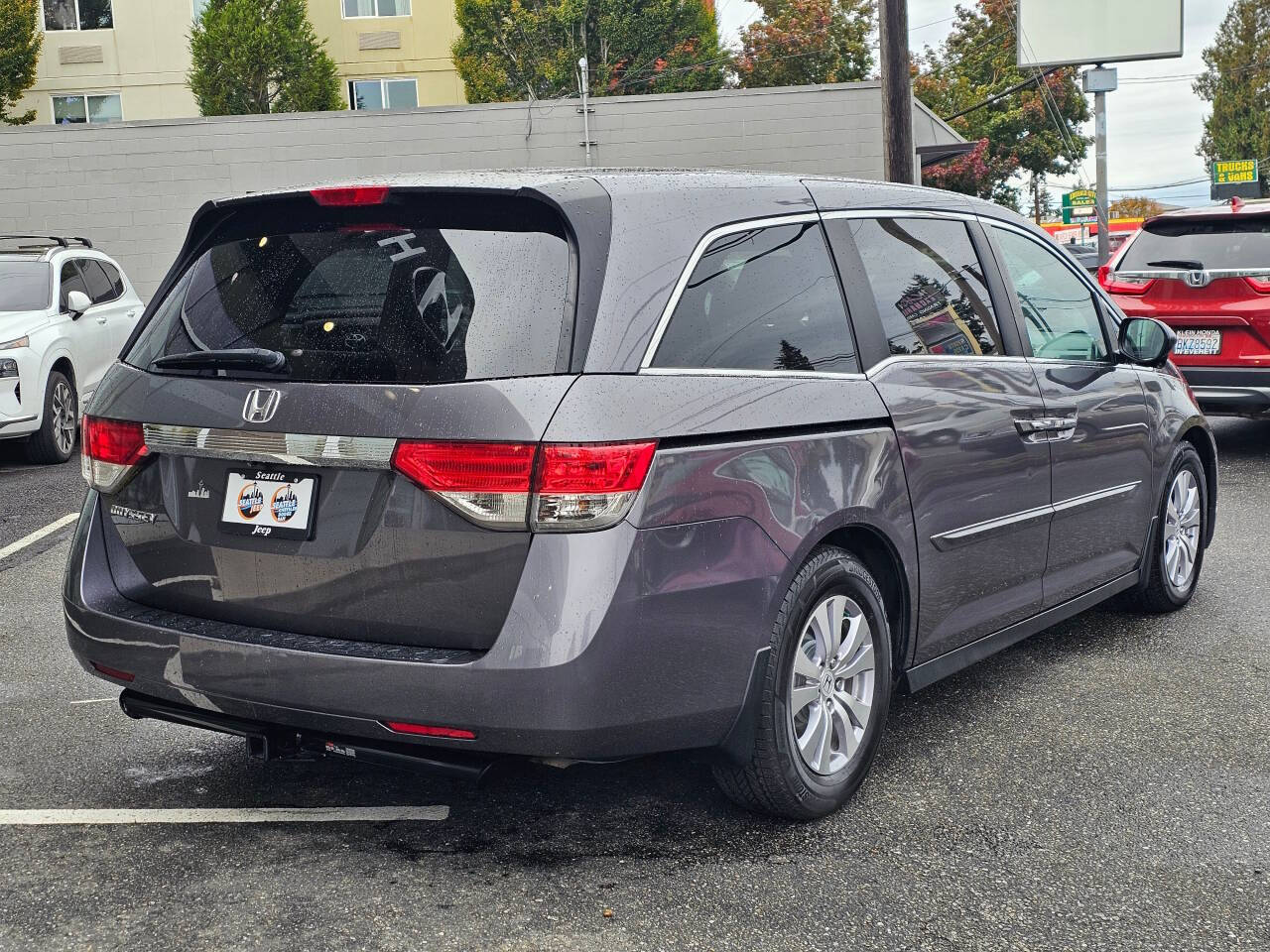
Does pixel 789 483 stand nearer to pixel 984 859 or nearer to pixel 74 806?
pixel 984 859

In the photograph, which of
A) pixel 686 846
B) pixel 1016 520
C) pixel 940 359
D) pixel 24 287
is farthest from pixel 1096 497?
pixel 24 287

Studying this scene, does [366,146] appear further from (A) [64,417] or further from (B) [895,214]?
(B) [895,214]

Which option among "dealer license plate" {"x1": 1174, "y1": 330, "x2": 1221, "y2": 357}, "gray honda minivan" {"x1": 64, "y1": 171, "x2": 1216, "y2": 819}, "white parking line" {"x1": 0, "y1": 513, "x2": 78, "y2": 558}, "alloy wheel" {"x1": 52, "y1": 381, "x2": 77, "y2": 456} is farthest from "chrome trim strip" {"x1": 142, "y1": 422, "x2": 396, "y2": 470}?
"alloy wheel" {"x1": 52, "y1": 381, "x2": 77, "y2": 456}

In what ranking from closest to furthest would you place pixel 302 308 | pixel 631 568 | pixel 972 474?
pixel 631 568, pixel 302 308, pixel 972 474

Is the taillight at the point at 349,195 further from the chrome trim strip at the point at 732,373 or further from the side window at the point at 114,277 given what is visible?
the side window at the point at 114,277

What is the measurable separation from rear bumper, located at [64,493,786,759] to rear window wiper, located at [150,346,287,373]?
631mm

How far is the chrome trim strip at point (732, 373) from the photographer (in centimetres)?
337

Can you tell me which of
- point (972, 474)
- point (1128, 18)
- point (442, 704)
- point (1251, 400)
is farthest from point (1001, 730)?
point (1128, 18)

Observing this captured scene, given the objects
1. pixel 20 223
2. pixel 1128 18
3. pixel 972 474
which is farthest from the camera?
pixel 1128 18

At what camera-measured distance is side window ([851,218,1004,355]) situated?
4.25m

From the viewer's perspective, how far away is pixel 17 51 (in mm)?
34344

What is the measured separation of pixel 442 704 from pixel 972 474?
192 cm

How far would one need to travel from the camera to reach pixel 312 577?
3.39 m

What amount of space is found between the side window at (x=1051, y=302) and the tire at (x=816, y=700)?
1517 millimetres
